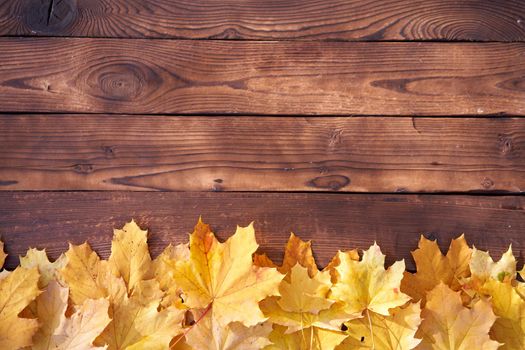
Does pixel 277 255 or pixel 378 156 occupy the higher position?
pixel 378 156

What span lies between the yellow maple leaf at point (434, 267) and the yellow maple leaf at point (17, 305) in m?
0.95

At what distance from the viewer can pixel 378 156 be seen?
1.42 m

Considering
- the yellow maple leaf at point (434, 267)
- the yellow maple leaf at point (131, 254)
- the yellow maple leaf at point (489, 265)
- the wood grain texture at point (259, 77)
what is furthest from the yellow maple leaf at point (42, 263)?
the yellow maple leaf at point (489, 265)

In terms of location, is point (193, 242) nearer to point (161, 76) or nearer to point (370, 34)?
point (161, 76)

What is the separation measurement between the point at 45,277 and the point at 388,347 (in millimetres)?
905

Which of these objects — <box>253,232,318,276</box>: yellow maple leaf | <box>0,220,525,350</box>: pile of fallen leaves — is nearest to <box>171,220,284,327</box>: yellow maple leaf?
<box>0,220,525,350</box>: pile of fallen leaves

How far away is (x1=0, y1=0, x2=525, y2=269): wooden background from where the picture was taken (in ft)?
4.59

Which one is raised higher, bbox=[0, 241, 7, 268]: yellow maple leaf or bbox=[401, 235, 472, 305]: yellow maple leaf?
bbox=[401, 235, 472, 305]: yellow maple leaf

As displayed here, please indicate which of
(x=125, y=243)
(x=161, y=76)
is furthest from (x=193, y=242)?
(x=161, y=76)

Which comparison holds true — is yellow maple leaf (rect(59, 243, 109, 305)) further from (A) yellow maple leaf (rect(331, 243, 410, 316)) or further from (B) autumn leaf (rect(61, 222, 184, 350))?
(A) yellow maple leaf (rect(331, 243, 410, 316))

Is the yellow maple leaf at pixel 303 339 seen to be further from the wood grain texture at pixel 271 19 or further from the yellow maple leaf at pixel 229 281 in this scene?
the wood grain texture at pixel 271 19

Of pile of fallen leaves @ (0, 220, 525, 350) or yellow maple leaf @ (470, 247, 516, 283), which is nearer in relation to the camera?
pile of fallen leaves @ (0, 220, 525, 350)

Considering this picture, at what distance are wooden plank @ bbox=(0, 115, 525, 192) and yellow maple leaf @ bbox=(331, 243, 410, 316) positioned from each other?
213 mm

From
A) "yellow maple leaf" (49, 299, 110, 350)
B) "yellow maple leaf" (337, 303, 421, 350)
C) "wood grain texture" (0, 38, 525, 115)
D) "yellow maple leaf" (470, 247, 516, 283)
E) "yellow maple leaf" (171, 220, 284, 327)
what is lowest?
"yellow maple leaf" (49, 299, 110, 350)
